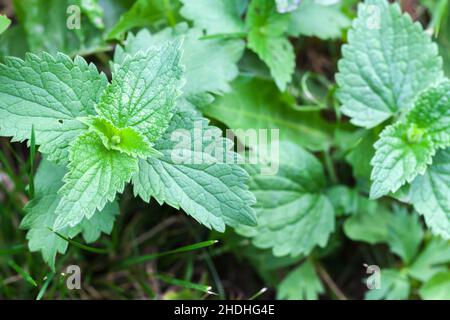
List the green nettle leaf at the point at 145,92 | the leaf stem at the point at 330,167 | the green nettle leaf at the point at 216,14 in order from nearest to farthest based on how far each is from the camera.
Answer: the green nettle leaf at the point at 145,92 < the green nettle leaf at the point at 216,14 < the leaf stem at the point at 330,167

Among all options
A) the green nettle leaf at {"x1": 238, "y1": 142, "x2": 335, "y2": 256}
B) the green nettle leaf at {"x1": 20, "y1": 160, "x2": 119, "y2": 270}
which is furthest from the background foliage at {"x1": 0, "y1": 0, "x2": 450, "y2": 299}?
the green nettle leaf at {"x1": 20, "y1": 160, "x2": 119, "y2": 270}

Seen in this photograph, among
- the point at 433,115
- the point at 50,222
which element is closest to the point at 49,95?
the point at 50,222

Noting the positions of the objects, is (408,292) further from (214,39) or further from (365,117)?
(214,39)

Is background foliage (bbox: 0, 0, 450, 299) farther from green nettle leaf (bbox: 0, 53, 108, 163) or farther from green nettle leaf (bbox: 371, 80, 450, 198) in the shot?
green nettle leaf (bbox: 0, 53, 108, 163)

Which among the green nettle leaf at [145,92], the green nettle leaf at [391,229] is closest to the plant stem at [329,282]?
the green nettle leaf at [391,229]

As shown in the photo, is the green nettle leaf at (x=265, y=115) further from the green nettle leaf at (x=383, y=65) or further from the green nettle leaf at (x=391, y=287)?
the green nettle leaf at (x=391, y=287)

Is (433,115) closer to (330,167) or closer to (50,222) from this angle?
(330,167)

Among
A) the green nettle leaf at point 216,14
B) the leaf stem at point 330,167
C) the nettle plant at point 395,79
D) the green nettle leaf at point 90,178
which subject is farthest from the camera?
the leaf stem at point 330,167
